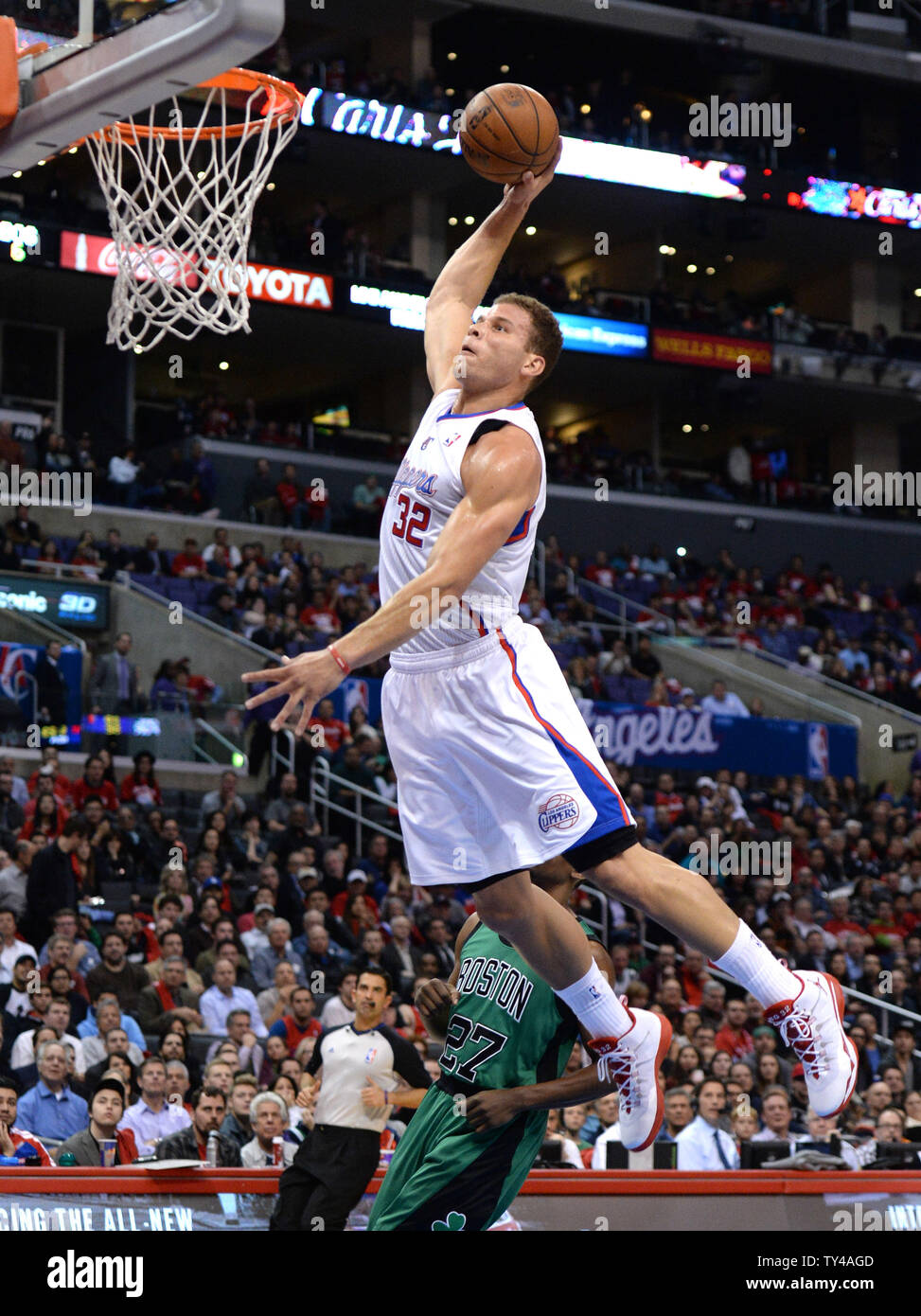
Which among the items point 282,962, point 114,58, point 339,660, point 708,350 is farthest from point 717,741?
point 339,660

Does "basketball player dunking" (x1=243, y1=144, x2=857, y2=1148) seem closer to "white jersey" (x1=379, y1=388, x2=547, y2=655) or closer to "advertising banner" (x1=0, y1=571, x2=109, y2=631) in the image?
"white jersey" (x1=379, y1=388, x2=547, y2=655)

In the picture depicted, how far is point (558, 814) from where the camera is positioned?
16.1 ft

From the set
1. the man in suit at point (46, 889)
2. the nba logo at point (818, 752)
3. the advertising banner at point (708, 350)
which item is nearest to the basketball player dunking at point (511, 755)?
the man in suit at point (46, 889)

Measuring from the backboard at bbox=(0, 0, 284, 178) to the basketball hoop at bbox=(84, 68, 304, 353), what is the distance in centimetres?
161

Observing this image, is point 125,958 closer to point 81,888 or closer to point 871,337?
point 81,888

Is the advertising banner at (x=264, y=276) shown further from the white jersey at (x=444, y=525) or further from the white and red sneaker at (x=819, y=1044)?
the white and red sneaker at (x=819, y=1044)

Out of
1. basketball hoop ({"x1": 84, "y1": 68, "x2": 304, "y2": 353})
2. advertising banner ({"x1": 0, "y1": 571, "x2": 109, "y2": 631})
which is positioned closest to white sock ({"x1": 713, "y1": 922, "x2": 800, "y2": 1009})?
basketball hoop ({"x1": 84, "y1": 68, "x2": 304, "y2": 353})

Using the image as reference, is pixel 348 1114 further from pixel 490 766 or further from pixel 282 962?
pixel 282 962

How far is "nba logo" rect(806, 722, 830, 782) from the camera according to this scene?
69.9 feet

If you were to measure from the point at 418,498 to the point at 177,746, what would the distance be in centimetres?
1164

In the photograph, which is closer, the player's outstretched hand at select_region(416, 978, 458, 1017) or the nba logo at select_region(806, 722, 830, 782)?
the player's outstretched hand at select_region(416, 978, 458, 1017)

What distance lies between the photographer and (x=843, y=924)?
16219mm

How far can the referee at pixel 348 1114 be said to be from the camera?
7.07 m

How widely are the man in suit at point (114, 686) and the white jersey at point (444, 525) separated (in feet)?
37.5
